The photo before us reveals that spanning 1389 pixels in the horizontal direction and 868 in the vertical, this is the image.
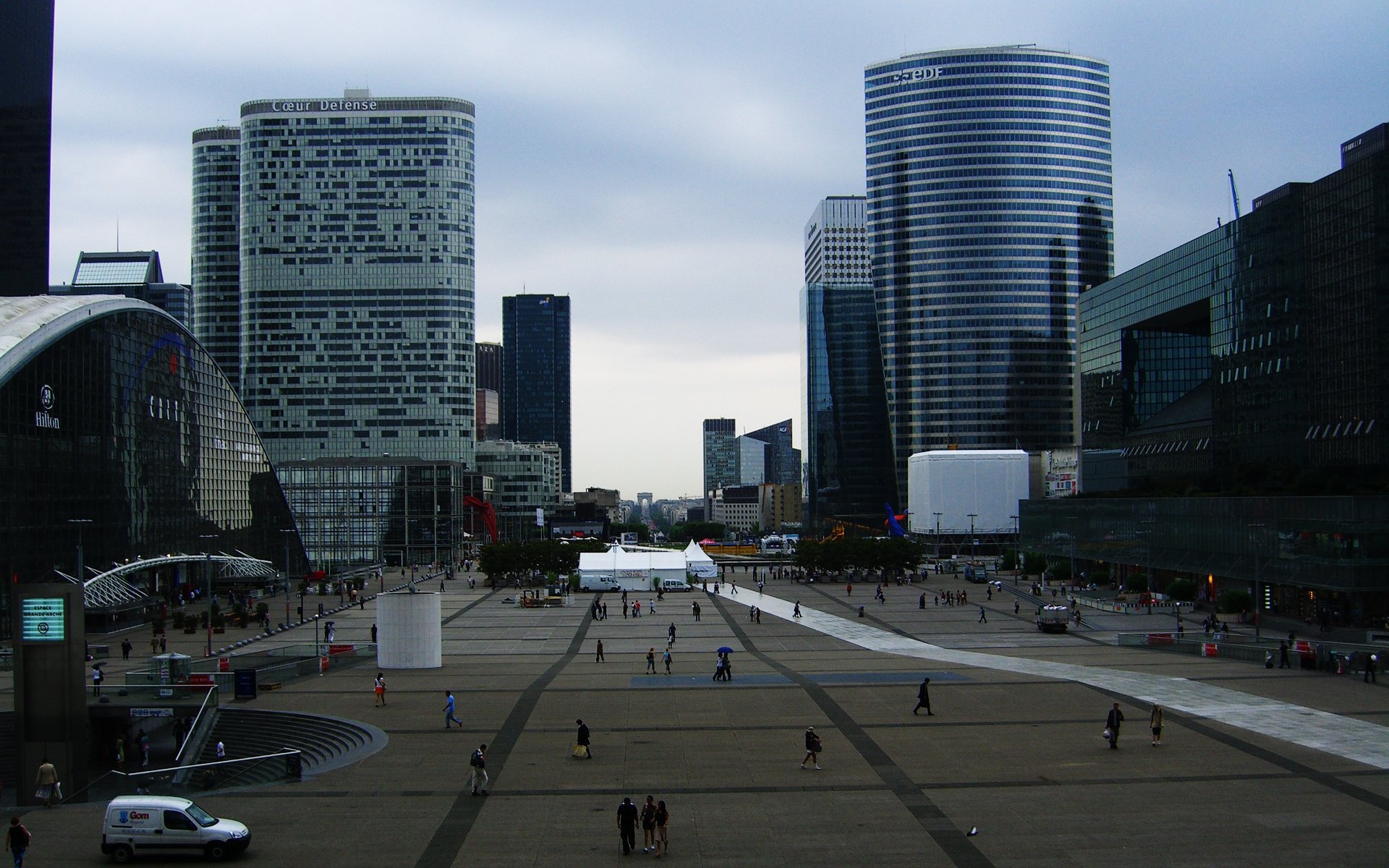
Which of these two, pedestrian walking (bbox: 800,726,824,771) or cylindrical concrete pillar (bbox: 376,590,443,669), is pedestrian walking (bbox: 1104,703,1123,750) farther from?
cylindrical concrete pillar (bbox: 376,590,443,669)

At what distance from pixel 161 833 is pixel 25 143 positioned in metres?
185

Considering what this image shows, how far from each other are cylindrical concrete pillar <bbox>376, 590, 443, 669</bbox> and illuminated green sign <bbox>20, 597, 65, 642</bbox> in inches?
581

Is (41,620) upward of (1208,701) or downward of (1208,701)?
upward

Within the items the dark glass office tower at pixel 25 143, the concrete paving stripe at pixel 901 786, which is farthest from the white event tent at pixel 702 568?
the dark glass office tower at pixel 25 143

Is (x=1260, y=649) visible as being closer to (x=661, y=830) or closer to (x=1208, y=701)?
(x=1208, y=701)

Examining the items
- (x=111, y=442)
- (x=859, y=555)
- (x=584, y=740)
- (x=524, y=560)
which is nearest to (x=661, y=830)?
(x=584, y=740)

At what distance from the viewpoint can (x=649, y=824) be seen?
22.6 meters

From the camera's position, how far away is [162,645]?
2282 inches

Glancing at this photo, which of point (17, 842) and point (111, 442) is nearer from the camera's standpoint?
point (17, 842)

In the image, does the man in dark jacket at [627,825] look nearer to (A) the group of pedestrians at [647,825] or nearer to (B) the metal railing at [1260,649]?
(A) the group of pedestrians at [647,825]

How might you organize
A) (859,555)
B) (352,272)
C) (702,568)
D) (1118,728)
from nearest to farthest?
1. (1118,728)
2. (859,555)
3. (702,568)
4. (352,272)

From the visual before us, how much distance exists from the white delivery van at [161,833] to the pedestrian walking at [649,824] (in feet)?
28.5

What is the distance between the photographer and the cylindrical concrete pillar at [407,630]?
160ft

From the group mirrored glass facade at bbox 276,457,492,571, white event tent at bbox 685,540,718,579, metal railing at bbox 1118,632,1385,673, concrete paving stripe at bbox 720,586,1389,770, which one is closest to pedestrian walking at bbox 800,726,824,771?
concrete paving stripe at bbox 720,586,1389,770
